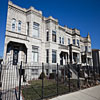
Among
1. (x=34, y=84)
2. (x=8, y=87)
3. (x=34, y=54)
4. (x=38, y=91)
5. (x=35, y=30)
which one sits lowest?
(x=34, y=84)

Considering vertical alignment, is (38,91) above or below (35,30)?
below

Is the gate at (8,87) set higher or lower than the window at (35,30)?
lower

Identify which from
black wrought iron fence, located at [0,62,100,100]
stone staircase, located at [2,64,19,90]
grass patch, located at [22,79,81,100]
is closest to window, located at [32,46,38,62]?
black wrought iron fence, located at [0,62,100,100]

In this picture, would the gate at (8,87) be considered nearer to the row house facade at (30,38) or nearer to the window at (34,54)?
the row house facade at (30,38)

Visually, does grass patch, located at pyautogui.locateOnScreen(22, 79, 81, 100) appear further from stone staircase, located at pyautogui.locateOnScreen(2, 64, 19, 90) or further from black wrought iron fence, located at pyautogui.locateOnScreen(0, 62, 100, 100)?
stone staircase, located at pyautogui.locateOnScreen(2, 64, 19, 90)

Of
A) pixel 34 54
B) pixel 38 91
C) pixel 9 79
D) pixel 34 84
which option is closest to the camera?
pixel 9 79

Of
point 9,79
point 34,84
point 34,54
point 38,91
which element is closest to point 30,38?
point 34,54

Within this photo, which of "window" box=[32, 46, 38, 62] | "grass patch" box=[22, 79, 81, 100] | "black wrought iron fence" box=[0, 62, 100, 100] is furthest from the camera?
"window" box=[32, 46, 38, 62]

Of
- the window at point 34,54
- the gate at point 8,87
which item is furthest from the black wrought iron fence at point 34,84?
the window at point 34,54

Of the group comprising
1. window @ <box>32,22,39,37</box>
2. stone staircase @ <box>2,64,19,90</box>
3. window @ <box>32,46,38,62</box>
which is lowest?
stone staircase @ <box>2,64,19,90</box>

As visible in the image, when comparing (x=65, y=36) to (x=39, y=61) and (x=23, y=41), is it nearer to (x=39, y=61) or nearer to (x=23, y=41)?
(x=39, y=61)

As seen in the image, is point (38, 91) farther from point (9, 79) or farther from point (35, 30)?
point (35, 30)

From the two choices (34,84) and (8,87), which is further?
(34,84)

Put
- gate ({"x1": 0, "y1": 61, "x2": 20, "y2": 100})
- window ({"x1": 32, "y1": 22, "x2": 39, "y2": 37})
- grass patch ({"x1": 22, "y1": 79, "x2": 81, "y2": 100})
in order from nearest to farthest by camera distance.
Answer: gate ({"x1": 0, "y1": 61, "x2": 20, "y2": 100}) → grass patch ({"x1": 22, "y1": 79, "x2": 81, "y2": 100}) → window ({"x1": 32, "y1": 22, "x2": 39, "y2": 37})
